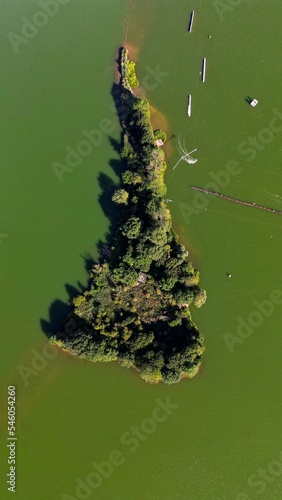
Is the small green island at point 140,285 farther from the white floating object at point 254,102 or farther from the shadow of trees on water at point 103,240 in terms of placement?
the white floating object at point 254,102

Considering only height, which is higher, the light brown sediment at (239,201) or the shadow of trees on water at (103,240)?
the shadow of trees on water at (103,240)

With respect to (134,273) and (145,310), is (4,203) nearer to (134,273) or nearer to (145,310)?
(134,273)

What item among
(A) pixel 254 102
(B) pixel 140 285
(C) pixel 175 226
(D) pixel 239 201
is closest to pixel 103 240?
(B) pixel 140 285

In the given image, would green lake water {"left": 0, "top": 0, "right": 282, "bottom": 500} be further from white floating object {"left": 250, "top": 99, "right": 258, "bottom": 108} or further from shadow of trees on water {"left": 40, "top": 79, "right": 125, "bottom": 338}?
white floating object {"left": 250, "top": 99, "right": 258, "bottom": 108}

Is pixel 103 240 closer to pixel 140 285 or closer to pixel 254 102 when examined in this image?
pixel 140 285

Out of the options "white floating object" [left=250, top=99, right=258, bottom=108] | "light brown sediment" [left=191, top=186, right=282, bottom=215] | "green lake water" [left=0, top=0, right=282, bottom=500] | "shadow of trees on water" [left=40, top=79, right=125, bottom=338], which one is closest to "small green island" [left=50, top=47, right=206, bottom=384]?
"shadow of trees on water" [left=40, top=79, right=125, bottom=338]

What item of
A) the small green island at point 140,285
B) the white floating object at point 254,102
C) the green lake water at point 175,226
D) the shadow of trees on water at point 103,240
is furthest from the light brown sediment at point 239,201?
the white floating object at point 254,102

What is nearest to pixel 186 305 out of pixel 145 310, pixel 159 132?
pixel 145 310
